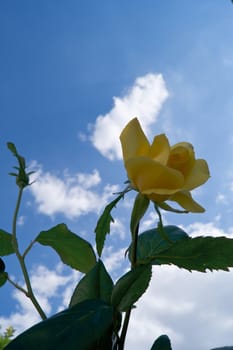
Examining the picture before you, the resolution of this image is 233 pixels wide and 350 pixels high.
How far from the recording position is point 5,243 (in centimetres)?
74

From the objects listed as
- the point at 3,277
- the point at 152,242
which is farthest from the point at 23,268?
the point at 152,242

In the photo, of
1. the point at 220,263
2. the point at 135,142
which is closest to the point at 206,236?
the point at 220,263

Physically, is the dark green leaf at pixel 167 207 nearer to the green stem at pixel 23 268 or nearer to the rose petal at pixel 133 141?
the rose petal at pixel 133 141

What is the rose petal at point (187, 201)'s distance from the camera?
0.58 meters

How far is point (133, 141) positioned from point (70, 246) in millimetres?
214

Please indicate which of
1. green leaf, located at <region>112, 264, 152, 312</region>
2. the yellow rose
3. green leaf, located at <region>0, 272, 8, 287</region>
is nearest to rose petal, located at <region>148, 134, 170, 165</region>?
the yellow rose

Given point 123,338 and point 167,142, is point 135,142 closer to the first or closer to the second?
point 167,142

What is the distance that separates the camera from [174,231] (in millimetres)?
729

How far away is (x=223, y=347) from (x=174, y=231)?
18 cm

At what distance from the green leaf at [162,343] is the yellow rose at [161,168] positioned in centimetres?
16

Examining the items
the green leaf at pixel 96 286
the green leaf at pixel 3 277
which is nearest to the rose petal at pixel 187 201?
the green leaf at pixel 96 286

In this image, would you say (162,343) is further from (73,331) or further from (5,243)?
(5,243)

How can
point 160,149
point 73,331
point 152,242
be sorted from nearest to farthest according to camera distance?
point 73,331
point 160,149
point 152,242

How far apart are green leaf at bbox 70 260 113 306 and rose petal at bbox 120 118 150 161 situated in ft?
0.49
